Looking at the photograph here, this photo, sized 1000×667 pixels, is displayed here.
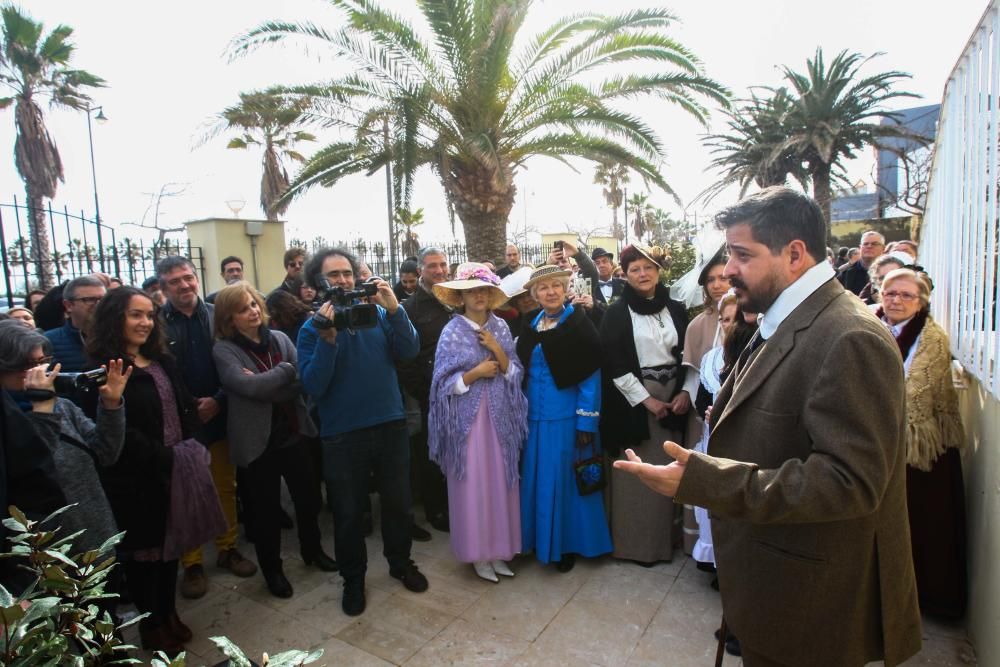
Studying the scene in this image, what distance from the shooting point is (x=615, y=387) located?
11.4 ft

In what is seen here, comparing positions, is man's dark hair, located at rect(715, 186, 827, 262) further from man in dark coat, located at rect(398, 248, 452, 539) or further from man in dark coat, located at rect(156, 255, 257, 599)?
man in dark coat, located at rect(156, 255, 257, 599)

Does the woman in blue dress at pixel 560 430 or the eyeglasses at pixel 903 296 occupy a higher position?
the eyeglasses at pixel 903 296

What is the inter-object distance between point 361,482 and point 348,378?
58cm

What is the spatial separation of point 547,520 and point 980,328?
2.29m

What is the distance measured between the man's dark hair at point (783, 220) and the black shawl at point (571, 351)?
75.8 inches

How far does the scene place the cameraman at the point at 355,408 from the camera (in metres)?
3.11

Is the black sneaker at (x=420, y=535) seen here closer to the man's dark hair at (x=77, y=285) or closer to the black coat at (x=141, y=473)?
the black coat at (x=141, y=473)

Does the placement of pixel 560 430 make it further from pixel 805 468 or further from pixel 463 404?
pixel 805 468

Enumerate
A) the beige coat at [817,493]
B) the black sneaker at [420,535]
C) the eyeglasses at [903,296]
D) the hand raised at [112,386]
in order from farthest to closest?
the black sneaker at [420,535] → the eyeglasses at [903,296] → the hand raised at [112,386] → the beige coat at [817,493]

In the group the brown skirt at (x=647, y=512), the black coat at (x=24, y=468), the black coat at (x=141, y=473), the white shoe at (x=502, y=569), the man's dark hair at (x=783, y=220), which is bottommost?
the white shoe at (x=502, y=569)

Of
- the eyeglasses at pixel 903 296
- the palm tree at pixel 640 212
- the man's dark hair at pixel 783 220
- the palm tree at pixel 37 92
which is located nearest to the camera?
the man's dark hair at pixel 783 220

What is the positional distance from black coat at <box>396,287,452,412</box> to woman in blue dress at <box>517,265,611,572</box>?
950mm

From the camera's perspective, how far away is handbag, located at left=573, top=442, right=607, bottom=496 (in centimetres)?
344

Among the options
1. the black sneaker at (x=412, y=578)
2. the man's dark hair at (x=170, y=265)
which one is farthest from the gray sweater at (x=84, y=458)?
the black sneaker at (x=412, y=578)
